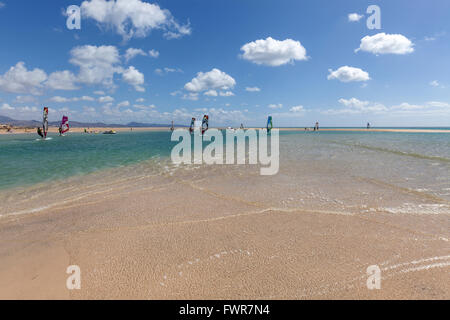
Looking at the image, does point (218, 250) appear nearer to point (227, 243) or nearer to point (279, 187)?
point (227, 243)

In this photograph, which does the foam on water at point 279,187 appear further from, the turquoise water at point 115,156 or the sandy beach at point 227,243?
the turquoise water at point 115,156

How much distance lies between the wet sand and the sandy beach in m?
0.02

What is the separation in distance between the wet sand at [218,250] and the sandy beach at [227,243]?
2 centimetres

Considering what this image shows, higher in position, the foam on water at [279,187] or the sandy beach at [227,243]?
the foam on water at [279,187]

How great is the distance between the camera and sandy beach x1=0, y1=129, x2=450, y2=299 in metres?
2.74

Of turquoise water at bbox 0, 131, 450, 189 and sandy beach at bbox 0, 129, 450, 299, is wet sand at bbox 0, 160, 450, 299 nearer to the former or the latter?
sandy beach at bbox 0, 129, 450, 299

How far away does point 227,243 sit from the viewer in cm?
382

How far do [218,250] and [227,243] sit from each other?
276 mm

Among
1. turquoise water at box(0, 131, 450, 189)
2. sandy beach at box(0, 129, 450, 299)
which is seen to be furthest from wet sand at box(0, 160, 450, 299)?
turquoise water at box(0, 131, 450, 189)

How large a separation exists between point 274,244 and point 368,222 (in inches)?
96.4

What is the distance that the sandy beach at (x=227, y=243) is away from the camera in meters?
2.74

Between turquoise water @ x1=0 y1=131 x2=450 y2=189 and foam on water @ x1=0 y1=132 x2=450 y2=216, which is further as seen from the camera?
turquoise water @ x1=0 y1=131 x2=450 y2=189

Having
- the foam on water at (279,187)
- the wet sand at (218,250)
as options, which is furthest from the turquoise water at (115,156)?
the wet sand at (218,250)

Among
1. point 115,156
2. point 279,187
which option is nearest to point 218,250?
point 279,187
